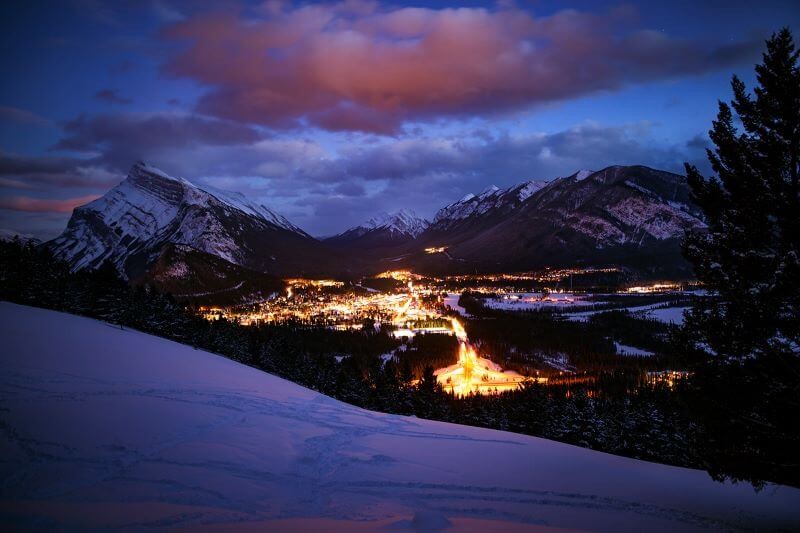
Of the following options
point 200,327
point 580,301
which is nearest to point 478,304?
point 580,301

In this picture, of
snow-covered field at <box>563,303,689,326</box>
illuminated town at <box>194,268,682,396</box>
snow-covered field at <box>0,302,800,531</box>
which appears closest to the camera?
snow-covered field at <box>0,302,800,531</box>

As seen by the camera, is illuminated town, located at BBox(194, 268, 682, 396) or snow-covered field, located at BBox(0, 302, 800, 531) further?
illuminated town, located at BBox(194, 268, 682, 396)

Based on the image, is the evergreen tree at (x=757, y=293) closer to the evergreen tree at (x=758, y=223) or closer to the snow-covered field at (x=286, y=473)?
the evergreen tree at (x=758, y=223)

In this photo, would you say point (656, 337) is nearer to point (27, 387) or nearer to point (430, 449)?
point (430, 449)

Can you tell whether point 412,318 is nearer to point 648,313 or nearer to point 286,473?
point 648,313

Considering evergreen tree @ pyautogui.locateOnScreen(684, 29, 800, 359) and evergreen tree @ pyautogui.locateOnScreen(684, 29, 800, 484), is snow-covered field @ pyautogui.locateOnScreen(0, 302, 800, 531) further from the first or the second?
evergreen tree @ pyautogui.locateOnScreen(684, 29, 800, 359)

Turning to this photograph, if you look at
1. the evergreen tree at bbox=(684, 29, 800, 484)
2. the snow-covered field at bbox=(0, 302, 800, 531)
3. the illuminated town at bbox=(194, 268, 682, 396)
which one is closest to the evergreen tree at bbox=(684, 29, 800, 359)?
the evergreen tree at bbox=(684, 29, 800, 484)

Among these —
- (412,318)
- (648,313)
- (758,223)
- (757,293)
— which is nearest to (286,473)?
(757,293)
